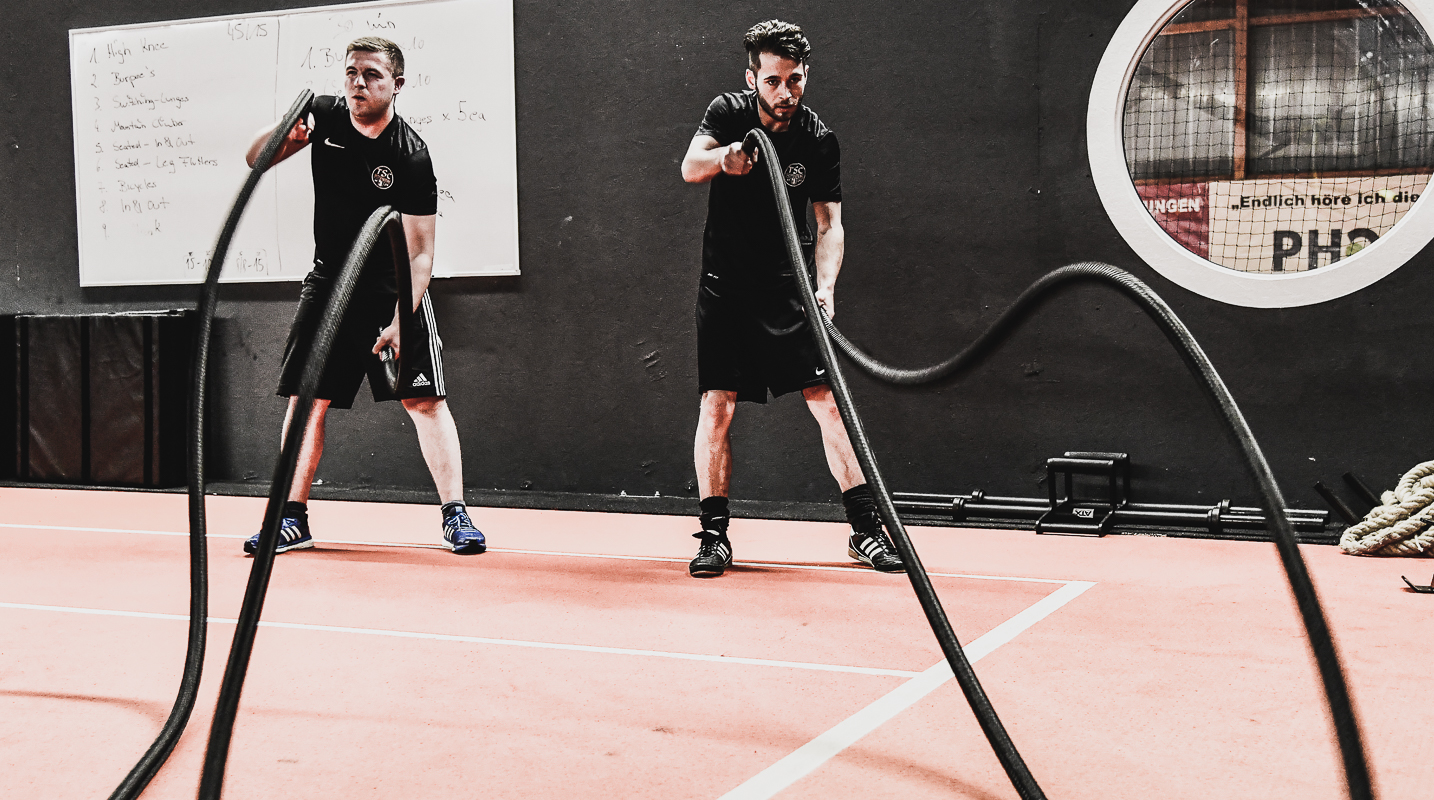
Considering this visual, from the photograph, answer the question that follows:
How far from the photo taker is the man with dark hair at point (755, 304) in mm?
3188

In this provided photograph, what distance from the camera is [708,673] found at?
2182 mm

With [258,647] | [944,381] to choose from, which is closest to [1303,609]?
[944,381]

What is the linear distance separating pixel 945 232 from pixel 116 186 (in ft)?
12.7

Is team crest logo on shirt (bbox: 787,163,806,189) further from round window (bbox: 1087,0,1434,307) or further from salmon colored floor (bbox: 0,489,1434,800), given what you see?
round window (bbox: 1087,0,1434,307)

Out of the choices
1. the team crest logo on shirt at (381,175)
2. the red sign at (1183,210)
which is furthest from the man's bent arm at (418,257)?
the red sign at (1183,210)

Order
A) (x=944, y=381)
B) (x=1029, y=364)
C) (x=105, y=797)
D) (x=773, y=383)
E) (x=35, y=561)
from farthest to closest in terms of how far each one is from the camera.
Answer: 1. (x=1029, y=364)
2. (x=35, y=561)
3. (x=773, y=383)
4. (x=944, y=381)
5. (x=105, y=797)

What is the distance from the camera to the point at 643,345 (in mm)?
4766

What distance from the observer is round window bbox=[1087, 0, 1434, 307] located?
3820 millimetres

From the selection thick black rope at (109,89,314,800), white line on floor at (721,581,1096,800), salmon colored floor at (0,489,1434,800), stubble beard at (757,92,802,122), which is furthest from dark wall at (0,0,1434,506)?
thick black rope at (109,89,314,800)

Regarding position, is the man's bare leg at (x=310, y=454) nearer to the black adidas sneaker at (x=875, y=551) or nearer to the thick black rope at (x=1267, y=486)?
the black adidas sneaker at (x=875, y=551)

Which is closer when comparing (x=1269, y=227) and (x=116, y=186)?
(x=1269, y=227)

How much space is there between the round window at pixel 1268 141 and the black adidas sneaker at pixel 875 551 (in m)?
1.64

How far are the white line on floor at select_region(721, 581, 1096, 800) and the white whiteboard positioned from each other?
3042 millimetres

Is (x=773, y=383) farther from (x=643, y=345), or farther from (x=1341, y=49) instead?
(x=1341, y=49)
